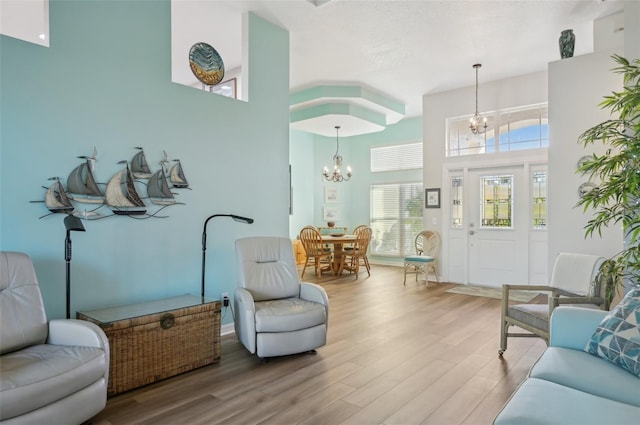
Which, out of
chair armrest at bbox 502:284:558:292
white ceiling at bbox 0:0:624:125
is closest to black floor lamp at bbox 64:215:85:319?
white ceiling at bbox 0:0:624:125

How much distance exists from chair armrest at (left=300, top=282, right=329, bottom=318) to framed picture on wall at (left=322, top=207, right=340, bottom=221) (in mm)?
5462

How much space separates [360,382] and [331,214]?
647 centimetres

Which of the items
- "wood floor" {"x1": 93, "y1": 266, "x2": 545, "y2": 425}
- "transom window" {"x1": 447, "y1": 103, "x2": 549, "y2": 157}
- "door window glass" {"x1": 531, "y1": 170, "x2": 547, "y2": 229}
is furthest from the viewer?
"transom window" {"x1": 447, "y1": 103, "x2": 549, "y2": 157}

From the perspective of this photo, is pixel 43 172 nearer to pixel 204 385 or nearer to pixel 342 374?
pixel 204 385

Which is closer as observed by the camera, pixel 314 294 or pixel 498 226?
pixel 314 294

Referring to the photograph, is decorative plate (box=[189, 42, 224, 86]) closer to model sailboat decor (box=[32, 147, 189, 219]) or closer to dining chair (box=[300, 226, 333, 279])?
model sailboat decor (box=[32, 147, 189, 219])

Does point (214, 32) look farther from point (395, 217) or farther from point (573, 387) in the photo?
point (395, 217)

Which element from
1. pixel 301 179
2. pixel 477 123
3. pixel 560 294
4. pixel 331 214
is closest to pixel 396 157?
pixel 331 214

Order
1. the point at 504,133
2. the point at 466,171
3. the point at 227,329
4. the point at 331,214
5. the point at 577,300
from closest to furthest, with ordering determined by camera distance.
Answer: the point at 577,300
the point at 227,329
the point at 504,133
the point at 466,171
the point at 331,214

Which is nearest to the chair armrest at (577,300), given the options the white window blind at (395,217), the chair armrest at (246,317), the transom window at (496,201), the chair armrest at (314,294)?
the chair armrest at (314,294)

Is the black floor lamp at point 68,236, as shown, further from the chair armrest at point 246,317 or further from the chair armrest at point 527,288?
the chair armrest at point 527,288

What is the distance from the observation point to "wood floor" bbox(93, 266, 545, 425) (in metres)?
2.33

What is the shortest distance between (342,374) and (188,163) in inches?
90.3

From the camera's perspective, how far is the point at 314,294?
3467 millimetres
